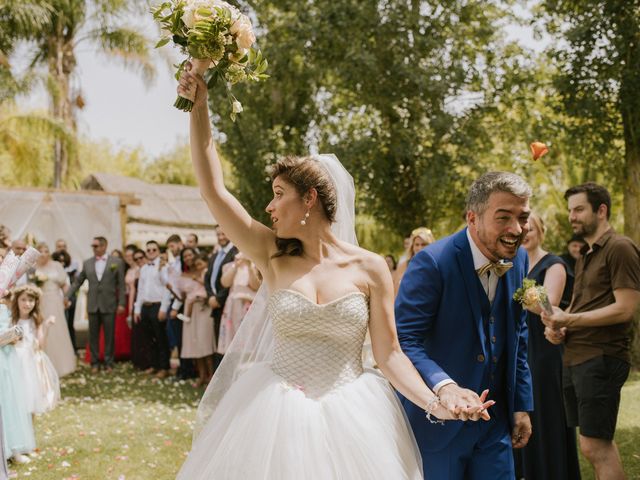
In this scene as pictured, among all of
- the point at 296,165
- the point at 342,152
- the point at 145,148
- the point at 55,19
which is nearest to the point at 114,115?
the point at 145,148

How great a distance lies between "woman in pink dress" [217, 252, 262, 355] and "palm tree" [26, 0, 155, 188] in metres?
16.4

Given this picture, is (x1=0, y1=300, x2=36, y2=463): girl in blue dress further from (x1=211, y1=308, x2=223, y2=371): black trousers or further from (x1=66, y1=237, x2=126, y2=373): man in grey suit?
(x1=66, y1=237, x2=126, y2=373): man in grey suit

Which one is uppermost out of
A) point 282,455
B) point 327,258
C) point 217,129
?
point 217,129

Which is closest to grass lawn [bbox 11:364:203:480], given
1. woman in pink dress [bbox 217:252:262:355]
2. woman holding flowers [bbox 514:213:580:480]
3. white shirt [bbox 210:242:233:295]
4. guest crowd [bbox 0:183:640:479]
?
guest crowd [bbox 0:183:640:479]

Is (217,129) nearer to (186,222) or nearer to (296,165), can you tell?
(186,222)

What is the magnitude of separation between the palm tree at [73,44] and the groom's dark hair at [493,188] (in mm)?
23277

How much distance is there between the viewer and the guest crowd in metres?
5.30

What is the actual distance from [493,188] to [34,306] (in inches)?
258

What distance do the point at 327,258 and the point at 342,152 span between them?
43.4 feet

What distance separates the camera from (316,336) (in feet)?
11.7

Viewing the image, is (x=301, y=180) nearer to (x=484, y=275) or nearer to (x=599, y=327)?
(x=484, y=275)

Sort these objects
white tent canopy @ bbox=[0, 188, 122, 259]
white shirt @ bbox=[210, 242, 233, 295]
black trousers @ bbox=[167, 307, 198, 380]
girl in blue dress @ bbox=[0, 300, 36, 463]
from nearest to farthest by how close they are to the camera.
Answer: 1. girl in blue dress @ bbox=[0, 300, 36, 463]
2. white shirt @ bbox=[210, 242, 233, 295]
3. black trousers @ bbox=[167, 307, 198, 380]
4. white tent canopy @ bbox=[0, 188, 122, 259]

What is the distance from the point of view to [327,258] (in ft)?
12.3

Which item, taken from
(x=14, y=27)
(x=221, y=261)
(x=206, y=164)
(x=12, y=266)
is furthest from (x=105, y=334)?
(x=14, y=27)
